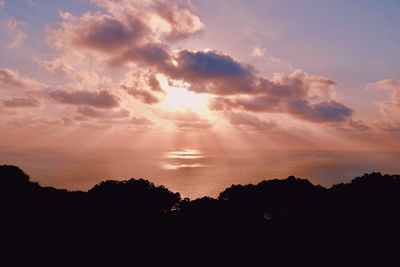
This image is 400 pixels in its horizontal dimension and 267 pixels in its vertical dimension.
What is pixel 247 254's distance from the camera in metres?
31.9

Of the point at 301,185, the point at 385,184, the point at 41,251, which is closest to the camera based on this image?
the point at 41,251

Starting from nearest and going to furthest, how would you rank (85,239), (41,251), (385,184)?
(41,251), (85,239), (385,184)

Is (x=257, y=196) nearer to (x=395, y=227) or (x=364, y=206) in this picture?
(x=364, y=206)

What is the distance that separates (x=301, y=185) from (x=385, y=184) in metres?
9.36

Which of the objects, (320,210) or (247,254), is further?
(320,210)

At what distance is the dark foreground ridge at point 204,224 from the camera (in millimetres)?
30594

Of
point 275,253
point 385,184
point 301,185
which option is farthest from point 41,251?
point 385,184

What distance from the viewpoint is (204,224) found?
120ft

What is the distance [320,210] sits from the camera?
39.1m

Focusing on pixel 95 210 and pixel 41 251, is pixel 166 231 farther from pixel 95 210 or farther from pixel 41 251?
pixel 41 251

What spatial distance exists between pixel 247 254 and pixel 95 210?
1585 cm

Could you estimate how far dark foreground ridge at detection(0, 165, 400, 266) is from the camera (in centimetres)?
3059

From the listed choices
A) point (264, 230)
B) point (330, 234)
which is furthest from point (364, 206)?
point (264, 230)

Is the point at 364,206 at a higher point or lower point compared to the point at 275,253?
higher
